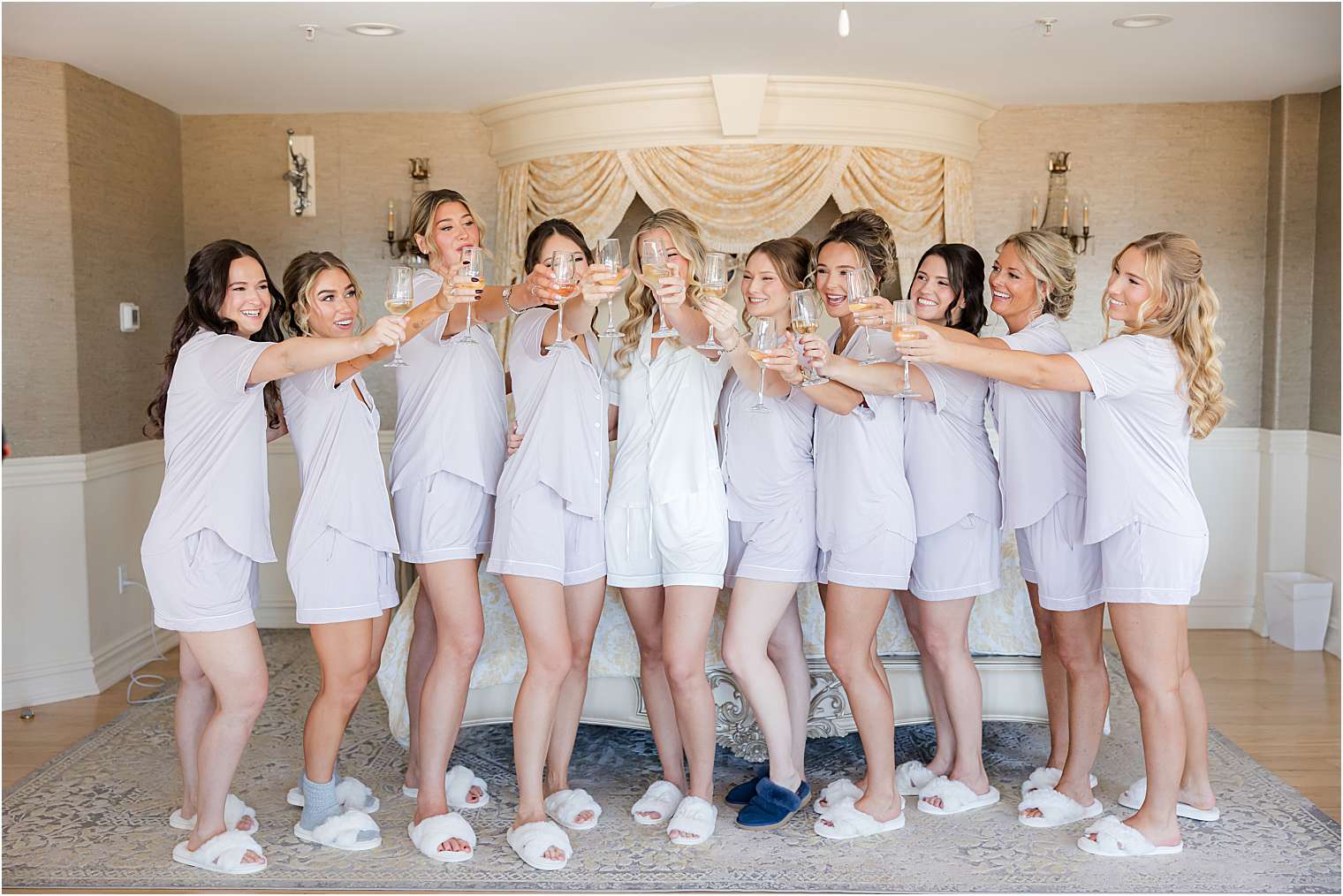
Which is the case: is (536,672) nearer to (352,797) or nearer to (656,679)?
(656,679)

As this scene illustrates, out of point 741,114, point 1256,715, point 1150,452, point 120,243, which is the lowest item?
point 1256,715

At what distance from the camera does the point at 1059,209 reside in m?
5.66

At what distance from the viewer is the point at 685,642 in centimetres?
304

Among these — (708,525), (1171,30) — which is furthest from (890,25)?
(708,525)

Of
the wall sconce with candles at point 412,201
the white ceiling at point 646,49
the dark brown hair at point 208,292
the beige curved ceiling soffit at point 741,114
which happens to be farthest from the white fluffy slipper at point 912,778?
the wall sconce with candles at point 412,201

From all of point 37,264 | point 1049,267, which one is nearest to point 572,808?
point 1049,267

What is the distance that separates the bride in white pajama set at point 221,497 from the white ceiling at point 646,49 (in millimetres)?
1529

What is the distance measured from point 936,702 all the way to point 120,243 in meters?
3.84

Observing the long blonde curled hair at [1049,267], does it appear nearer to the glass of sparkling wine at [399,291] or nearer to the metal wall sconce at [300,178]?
the glass of sparkling wine at [399,291]

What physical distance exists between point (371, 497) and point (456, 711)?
0.62 metres

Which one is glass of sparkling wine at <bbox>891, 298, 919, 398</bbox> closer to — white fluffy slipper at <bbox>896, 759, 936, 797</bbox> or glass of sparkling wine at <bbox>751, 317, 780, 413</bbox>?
glass of sparkling wine at <bbox>751, 317, 780, 413</bbox>

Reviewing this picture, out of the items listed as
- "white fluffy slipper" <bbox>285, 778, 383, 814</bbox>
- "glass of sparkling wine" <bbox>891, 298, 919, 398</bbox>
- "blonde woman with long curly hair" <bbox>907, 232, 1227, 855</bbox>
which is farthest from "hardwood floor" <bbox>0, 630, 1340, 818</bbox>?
"glass of sparkling wine" <bbox>891, 298, 919, 398</bbox>

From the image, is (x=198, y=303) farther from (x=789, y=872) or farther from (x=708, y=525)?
(x=789, y=872)

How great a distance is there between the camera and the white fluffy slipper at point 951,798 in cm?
327
